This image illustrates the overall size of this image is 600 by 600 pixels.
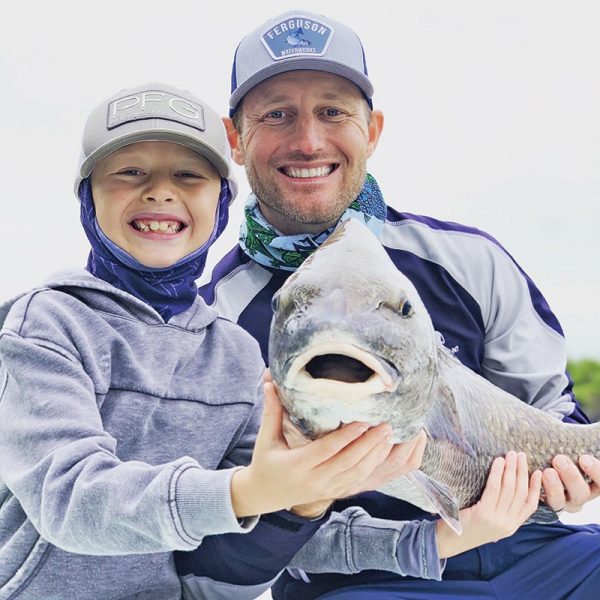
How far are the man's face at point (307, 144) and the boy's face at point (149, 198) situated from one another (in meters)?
0.98

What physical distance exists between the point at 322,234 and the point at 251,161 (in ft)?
1.42

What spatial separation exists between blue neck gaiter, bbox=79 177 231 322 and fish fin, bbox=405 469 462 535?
85 centimetres

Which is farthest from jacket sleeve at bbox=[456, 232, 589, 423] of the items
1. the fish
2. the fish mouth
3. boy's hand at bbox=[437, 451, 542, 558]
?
the fish mouth

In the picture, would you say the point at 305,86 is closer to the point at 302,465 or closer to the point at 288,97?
the point at 288,97

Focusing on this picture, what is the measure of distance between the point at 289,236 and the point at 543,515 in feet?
4.63

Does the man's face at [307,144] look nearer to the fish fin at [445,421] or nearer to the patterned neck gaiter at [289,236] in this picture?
the patterned neck gaiter at [289,236]

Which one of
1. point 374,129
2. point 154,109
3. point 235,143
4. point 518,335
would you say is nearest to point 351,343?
point 154,109

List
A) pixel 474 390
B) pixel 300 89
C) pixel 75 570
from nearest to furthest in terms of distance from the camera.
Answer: pixel 75 570
pixel 474 390
pixel 300 89

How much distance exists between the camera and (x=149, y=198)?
7.39ft

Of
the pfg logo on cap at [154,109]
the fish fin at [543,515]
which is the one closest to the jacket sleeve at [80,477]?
the pfg logo on cap at [154,109]

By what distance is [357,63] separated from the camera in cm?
330

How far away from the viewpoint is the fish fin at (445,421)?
212 centimetres

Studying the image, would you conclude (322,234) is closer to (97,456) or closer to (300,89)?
(300,89)

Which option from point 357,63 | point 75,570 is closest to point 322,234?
point 357,63
